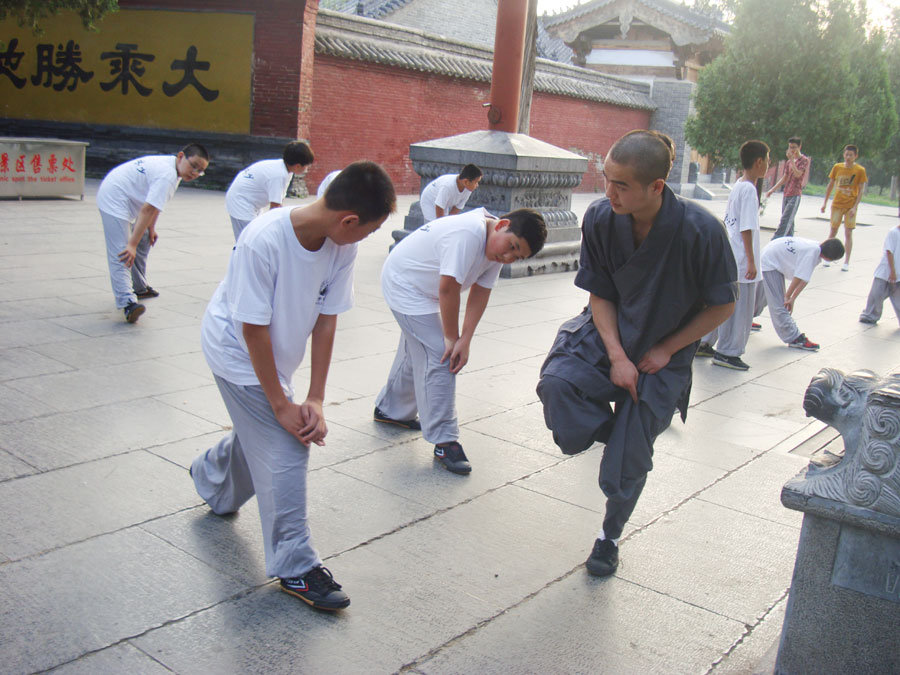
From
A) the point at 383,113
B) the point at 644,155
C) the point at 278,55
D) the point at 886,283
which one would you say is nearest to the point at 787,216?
the point at 886,283

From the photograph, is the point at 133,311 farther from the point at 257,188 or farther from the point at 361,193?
the point at 361,193

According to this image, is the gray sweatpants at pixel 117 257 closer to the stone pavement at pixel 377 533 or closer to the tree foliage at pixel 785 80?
the stone pavement at pixel 377 533

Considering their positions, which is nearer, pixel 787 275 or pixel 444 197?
pixel 787 275

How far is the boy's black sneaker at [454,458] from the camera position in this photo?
3958 millimetres

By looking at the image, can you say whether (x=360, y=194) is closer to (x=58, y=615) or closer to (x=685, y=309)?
(x=685, y=309)

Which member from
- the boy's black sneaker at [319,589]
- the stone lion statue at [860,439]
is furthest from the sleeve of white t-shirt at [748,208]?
the boy's black sneaker at [319,589]

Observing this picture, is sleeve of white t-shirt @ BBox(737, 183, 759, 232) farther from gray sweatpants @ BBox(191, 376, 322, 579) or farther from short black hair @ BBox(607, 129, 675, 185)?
gray sweatpants @ BBox(191, 376, 322, 579)

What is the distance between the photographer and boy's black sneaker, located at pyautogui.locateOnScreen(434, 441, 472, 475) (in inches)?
156

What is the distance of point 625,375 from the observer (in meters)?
2.89

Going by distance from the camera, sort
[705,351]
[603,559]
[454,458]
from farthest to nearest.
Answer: [705,351], [454,458], [603,559]

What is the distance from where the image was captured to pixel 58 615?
260cm

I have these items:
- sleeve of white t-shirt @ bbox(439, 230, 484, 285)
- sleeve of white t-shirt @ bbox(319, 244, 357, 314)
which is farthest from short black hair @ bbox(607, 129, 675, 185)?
Answer: sleeve of white t-shirt @ bbox(439, 230, 484, 285)

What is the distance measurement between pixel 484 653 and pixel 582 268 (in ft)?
4.35

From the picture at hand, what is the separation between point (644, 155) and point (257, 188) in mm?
5013
